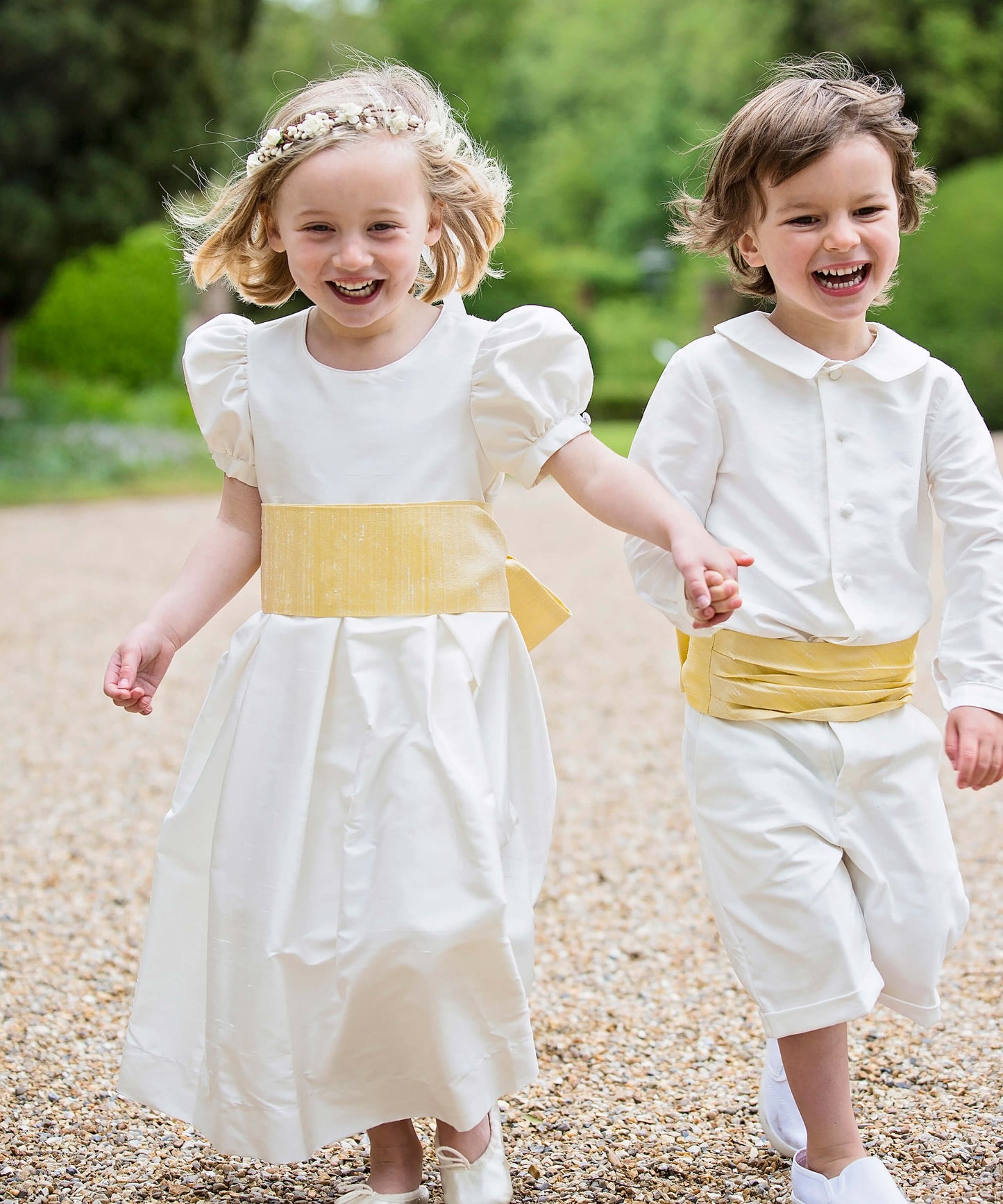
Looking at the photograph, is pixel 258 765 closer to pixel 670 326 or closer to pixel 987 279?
pixel 987 279

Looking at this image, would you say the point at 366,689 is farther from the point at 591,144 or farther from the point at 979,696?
the point at 591,144

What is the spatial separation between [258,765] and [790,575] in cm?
75

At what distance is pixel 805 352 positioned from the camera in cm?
190

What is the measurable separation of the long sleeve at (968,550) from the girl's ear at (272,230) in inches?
37.0

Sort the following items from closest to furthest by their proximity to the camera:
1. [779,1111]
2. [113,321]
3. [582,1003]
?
[779,1111]
[582,1003]
[113,321]

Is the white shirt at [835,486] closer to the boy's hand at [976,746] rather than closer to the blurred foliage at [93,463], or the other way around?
the boy's hand at [976,746]

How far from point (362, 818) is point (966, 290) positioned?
1402cm

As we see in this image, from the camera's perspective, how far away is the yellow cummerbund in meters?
1.86

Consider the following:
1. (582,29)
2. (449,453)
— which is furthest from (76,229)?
(582,29)

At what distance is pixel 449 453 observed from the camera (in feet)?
6.20

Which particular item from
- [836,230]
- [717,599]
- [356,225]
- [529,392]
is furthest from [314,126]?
[717,599]

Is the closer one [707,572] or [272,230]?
[707,572]

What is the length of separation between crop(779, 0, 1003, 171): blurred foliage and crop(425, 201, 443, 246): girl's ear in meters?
15.3

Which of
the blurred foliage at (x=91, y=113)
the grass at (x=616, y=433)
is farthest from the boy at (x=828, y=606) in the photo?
the grass at (x=616, y=433)
